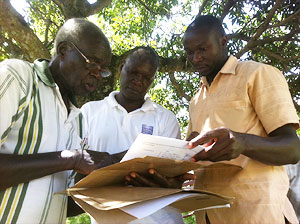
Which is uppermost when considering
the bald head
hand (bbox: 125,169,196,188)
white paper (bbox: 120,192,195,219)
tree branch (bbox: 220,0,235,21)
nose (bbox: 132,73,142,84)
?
tree branch (bbox: 220,0,235,21)

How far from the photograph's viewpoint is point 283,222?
1588 mm

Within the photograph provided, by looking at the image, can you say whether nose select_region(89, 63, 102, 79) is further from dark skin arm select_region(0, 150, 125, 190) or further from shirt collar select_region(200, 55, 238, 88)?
shirt collar select_region(200, 55, 238, 88)

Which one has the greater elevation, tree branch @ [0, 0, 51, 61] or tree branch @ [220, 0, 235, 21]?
tree branch @ [220, 0, 235, 21]

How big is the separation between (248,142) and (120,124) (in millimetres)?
1134

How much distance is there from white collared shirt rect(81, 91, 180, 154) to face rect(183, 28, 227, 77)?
1.71 ft

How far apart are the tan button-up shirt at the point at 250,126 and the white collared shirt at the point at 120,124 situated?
0.48m

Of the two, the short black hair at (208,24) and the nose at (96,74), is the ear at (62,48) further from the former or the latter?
the short black hair at (208,24)

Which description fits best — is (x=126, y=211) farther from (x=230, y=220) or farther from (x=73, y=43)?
(x=73, y=43)

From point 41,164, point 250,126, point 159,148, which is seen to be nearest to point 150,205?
point 159,148

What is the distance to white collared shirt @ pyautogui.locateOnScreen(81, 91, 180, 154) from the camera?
226cm

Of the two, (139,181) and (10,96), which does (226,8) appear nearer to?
(139,181)

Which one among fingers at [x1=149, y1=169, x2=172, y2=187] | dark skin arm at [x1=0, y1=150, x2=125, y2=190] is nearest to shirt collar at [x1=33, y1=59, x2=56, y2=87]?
dark skin arm at [x1=0, y1=150, x2=125, y2=190]

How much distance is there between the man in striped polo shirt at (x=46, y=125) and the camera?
1.31 meters

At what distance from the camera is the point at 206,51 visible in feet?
6.95
